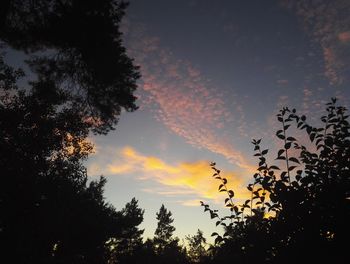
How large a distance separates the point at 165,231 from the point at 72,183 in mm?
50549

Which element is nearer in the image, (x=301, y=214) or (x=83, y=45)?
(x=301, y=214)

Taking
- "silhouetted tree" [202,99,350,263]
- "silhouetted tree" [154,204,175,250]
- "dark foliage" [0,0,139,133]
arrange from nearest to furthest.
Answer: "silhouetted tree" [202,99,350,263] → "dark foliage" [0,0,139,133] → "silhouetted tree" [154,204,175,250]

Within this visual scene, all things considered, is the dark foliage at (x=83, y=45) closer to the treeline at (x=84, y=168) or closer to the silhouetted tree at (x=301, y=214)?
the treeline at (x=84, y=168)

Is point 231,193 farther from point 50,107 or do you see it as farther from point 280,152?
point 50,107

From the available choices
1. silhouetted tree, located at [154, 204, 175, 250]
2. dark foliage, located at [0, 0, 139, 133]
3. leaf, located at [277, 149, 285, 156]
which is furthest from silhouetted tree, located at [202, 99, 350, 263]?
silhouetted tree, located at [154, 204, 175, 250]

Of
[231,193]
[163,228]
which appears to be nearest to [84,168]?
[231,193]

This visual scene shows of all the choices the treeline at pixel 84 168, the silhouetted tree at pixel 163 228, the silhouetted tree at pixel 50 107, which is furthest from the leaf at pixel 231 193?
the silhouetted tree at pixel 163 228

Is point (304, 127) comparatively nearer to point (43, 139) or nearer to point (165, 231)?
point (43, 139)

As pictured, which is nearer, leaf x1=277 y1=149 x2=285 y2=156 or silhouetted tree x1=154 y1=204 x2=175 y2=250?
leaf x1=277 y1=149 x2=285 y2=156

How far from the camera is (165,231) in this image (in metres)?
68.5

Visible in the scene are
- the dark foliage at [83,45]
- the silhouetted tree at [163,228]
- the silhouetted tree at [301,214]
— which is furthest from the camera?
the silhouetted tree at [163,228]

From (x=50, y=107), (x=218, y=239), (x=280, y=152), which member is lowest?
(x=218, y=239)

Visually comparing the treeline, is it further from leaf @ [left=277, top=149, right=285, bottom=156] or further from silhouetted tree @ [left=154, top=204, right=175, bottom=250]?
silhouetted tree @ [left=154, top=204, right=175, bottom=250]

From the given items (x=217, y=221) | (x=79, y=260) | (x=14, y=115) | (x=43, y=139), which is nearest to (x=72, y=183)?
(x=43, y=139)
